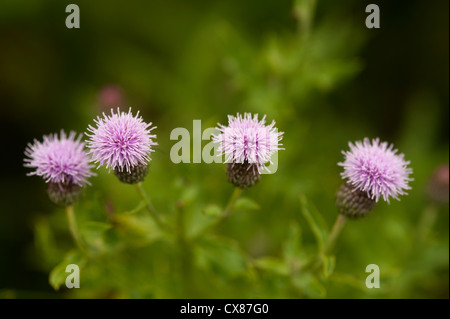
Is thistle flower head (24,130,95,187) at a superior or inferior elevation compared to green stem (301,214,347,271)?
superior

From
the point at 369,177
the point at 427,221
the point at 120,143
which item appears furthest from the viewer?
the point at 427,221

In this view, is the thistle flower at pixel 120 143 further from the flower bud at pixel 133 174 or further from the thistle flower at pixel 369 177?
the thistle flower at pixel 369 177

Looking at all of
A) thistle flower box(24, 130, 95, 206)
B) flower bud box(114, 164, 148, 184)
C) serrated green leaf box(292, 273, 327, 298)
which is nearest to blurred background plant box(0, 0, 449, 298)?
serrated green leaf box(292, 273, 327, 298)

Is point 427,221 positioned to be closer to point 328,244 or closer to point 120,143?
point 328,244

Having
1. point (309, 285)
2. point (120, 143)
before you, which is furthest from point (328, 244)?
point (120, 143)

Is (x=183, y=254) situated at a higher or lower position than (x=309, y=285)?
higher

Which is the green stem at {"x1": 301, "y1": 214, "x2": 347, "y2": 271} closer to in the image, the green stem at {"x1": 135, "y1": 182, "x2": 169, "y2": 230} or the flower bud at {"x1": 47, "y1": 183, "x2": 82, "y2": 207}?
the green stem at {"x1": 135, "y1": 182, "x2": 169, "y2": 230}

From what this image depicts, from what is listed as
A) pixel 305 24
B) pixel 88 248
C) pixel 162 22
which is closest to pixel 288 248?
pixel 88 248
